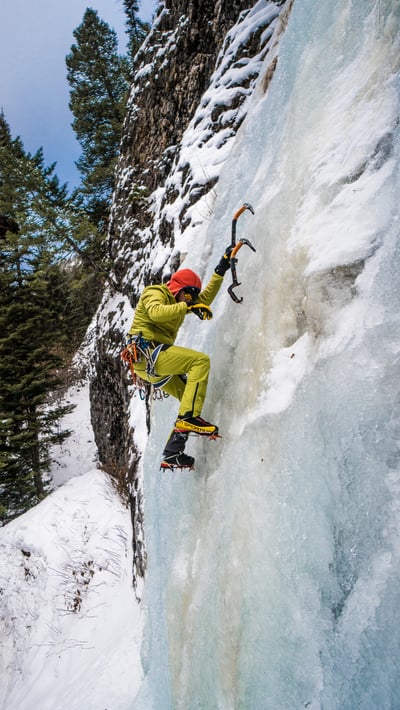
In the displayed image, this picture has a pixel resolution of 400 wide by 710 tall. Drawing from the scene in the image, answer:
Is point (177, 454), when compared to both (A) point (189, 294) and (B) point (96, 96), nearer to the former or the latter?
(A) point (189, 294)

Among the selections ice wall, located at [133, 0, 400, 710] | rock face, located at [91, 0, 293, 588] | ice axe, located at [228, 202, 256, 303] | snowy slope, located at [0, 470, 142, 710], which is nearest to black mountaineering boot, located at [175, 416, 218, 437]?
ice wall, located at [133, 0, 400, 710]

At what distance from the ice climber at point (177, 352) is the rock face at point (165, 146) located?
2.39 metres

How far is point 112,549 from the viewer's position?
7.73 m

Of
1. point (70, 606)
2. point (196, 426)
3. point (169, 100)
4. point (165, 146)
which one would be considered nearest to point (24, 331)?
point (165, 146)

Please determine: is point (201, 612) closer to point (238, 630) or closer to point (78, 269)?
point (238, 630)

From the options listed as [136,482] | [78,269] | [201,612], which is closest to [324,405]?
[201,612]

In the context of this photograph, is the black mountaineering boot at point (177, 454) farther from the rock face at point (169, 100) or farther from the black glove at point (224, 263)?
the rock face at point (169, 100)

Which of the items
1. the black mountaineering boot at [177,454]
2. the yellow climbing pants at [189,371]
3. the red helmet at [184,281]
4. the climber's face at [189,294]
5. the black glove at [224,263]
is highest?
the black glove at [224,263]

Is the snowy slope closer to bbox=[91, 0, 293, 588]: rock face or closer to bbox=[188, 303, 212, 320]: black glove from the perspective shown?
bbox=[91, 0, 293, 588]: rock face

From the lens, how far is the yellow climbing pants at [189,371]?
10.9 ft

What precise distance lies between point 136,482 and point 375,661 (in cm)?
586

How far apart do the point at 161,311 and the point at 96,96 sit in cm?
1890

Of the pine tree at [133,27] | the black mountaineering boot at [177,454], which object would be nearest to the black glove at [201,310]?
the black mountaineering boot at [177,454]

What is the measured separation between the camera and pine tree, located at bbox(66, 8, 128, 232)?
1728cm
